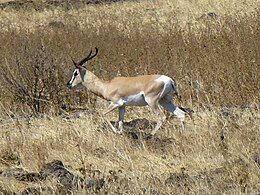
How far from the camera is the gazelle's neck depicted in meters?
10.8

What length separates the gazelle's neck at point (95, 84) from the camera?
10.8m

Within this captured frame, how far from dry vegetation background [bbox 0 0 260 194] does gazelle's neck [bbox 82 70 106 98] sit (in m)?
0.31

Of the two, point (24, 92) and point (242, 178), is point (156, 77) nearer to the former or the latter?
point (24, 92)

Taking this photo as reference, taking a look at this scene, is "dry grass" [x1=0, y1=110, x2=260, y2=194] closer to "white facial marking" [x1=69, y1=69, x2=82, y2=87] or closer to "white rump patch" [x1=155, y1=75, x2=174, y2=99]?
"white rump patch" [x1=155, y1=75, x2=174, y2=99]

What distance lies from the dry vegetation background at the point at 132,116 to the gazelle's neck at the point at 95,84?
312 millimetres

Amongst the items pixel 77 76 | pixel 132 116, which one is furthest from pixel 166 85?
pixel 77 76

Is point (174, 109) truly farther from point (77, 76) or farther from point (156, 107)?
point (77, 76)

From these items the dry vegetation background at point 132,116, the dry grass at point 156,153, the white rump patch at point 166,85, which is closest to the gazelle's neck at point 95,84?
the dry vegetation background at point 132,116

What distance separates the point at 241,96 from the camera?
11.4 m

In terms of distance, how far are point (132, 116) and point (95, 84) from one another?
0.77m

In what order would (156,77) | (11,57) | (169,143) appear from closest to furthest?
(169,143) → (156,77) → (11,57)

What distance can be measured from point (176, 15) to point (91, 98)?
387 inches

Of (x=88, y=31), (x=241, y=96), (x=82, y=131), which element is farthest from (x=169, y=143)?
(x=88, y=31)

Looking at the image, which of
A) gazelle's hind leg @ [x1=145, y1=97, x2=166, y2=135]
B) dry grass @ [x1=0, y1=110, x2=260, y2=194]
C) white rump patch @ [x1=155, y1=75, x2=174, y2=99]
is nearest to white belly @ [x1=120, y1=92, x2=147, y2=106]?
gazelle's hind leg @ [x1=145, y1=97, x2=166, y2=135]
